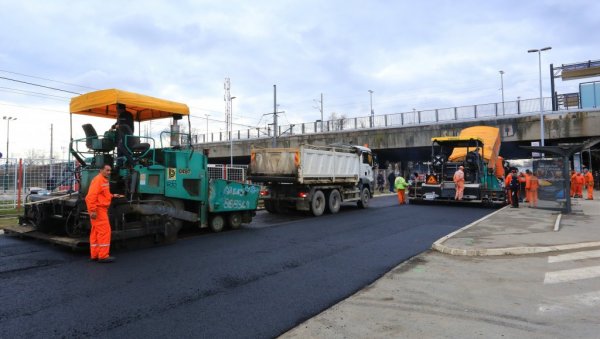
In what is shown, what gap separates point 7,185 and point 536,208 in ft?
64.1

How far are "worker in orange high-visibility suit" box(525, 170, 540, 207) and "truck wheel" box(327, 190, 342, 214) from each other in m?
8.04

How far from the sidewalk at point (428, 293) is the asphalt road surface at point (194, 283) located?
0.31 m

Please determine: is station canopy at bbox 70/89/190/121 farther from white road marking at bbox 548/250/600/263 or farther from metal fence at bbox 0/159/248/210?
white road marking at bbox 548/250/600/263

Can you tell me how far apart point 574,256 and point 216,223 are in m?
7.65

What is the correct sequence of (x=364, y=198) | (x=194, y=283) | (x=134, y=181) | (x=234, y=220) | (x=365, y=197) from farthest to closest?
(x=365, y=197), (x=364, y=198), (x=234, y=220), (x=134, y=181), (x=194, y=283)

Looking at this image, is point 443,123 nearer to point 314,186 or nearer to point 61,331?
point 314,186

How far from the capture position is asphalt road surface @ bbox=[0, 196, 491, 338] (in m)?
4.36

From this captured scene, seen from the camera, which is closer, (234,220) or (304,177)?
(234,220)

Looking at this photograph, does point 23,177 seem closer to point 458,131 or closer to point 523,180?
point 523,180

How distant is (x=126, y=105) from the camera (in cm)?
862

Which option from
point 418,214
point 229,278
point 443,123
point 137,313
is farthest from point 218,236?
point 443,123

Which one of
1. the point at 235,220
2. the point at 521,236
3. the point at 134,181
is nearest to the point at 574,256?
the point at 521,236

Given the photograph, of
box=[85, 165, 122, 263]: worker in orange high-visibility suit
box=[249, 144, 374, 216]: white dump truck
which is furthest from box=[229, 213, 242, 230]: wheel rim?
box=[85, 165, 122, 263]: worker in orange high-visibility suit

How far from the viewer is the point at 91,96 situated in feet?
27.8
